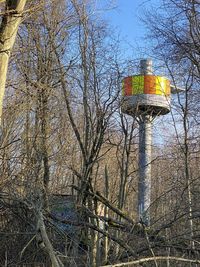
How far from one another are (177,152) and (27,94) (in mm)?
4821

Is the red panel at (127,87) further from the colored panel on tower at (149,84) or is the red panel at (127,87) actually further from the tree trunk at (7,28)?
the tree trunk at (7,28)

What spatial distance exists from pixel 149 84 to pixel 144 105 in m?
1.98

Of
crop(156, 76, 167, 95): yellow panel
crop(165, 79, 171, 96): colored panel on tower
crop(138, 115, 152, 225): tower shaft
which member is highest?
crop(156, 76, 167, 95): yellow panel

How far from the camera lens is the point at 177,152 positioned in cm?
1418

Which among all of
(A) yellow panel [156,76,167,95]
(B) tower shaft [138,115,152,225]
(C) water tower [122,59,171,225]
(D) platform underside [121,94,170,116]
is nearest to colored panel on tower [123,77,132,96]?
(C) water tower [122,59,171,225]

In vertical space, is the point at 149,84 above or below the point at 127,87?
above

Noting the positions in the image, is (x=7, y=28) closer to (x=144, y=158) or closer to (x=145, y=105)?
(x=145, y=105)

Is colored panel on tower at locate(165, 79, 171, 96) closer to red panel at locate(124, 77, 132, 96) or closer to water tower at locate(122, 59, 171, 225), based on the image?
water tower at locate(122, 59, 171, 225)

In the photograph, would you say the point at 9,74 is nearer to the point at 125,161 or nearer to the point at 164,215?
the point at 125,161

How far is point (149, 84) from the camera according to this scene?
1521 cm

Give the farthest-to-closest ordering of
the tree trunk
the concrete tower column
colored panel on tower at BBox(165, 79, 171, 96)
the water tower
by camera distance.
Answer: colored panel on tower at BBox(165, 79, 171, 96), the concrete tower column, the water tower, the tree trunk

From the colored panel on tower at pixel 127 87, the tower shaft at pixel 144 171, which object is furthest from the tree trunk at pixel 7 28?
the tower shaft at pixel 144 171

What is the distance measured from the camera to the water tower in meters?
10.3

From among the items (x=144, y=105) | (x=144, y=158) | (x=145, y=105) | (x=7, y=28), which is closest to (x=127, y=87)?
(x=144, y=105)
